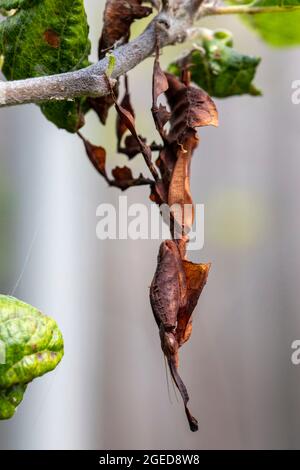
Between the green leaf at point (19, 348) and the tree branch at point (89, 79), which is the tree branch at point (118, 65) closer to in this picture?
the tree branch at point (89, 79)

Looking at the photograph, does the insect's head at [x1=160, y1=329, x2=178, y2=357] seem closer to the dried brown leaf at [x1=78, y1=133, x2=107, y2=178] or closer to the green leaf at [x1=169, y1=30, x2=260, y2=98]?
the dried brown leaf at [x1=78, y1=133, x2=107, y2=178]

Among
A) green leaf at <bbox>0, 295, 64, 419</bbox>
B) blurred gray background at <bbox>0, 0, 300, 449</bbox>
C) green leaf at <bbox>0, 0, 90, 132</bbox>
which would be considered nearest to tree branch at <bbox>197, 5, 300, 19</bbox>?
green leaf at <bbox>0, 0, 90, 132</bbox>

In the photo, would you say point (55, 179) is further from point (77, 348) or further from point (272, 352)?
point (272, 352)

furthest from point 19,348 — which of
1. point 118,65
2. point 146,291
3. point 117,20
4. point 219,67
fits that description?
point 146,291

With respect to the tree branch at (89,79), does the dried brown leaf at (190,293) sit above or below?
below

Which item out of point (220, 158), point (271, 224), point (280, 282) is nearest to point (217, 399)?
point (280, 282)

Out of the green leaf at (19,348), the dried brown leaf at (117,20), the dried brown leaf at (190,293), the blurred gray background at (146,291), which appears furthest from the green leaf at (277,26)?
the blurred gray background at (146,291)
